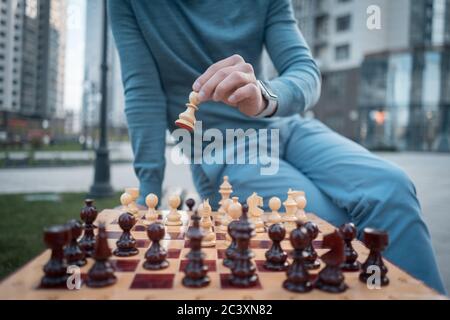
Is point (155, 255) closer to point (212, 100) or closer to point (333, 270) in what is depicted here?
point (333, 270)

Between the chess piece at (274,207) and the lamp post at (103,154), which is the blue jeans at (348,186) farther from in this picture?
the lamp post at (103,154)

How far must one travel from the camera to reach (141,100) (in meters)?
1.64

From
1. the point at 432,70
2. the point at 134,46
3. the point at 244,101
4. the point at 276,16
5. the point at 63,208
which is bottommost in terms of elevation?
the point at 63,208

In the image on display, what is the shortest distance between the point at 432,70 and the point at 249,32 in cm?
1978

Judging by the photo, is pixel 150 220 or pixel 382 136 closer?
pixel 150 220

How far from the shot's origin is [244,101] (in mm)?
1089

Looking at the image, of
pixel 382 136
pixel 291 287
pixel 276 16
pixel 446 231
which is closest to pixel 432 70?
pixel 382 136

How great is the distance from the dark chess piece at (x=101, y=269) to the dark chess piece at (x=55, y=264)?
0.16 feet

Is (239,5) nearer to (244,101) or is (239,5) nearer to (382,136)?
(244,101)

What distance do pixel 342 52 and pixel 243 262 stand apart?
905 inches

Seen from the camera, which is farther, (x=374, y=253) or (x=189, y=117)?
(x=189, y=117)

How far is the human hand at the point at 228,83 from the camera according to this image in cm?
96

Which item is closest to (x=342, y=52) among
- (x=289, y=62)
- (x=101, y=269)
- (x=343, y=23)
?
(x=343, y=23)

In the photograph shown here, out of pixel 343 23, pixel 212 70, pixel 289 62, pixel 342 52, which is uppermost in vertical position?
pixel 343 23
